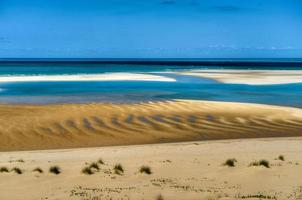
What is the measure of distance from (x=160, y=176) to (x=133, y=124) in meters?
8.62

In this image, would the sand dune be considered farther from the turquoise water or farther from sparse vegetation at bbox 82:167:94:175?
sparse vegetation at bbox 82:167:94:175

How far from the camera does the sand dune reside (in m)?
14.9

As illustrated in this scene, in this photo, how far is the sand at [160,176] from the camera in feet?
26.0

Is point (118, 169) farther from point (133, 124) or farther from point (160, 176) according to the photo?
point (133, 124)

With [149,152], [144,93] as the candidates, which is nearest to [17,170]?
[149,152]

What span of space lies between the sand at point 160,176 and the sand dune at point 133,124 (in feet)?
7.62

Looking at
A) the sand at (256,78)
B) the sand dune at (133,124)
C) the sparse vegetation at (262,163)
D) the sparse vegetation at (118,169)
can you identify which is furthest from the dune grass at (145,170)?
the sand at (256,78)

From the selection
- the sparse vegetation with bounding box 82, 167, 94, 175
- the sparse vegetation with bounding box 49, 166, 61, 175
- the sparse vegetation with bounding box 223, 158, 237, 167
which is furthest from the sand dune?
the sparse vegetation with bounding box 223, 158, 237, 167

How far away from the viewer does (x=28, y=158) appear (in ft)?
37.6

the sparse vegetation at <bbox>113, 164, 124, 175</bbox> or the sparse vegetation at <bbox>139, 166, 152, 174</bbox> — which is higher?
the sparse vegetation at <bbox>139, 166, 152, 174</bbox>

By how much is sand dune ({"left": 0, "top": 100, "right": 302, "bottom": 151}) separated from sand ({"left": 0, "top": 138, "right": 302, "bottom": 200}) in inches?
91.4

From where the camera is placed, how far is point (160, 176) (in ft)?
29.9

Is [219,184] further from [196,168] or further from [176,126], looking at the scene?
[176,126]

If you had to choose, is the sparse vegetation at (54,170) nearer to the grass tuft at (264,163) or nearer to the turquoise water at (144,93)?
the grass tuft at (264,163)
